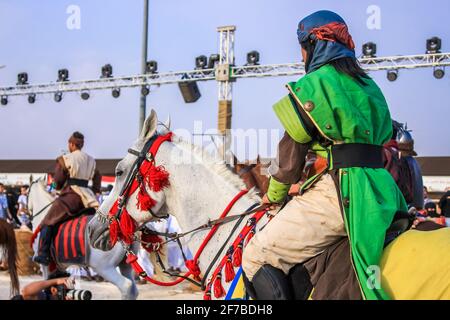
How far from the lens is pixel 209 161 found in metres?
4.50

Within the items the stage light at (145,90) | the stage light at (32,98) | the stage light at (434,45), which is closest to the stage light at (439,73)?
the stage light at (434,45)

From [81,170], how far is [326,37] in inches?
261

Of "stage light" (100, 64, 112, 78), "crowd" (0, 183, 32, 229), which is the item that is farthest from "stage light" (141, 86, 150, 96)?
"crowd" (0, 183, 32, 229)

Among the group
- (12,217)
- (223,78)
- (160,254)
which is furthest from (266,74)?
(160,254)

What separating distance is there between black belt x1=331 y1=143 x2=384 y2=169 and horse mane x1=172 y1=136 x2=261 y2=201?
1.11 metres

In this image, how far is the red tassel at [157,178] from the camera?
14.7ft

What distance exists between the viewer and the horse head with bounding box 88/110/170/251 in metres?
4.53

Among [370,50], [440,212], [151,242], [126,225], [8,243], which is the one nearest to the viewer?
[126,225]

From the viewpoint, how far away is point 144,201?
4.50 m

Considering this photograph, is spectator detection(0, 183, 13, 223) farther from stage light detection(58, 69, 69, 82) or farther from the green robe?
the green robe

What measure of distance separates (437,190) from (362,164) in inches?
723

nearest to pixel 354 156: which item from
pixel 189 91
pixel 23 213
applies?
pixel 23 213

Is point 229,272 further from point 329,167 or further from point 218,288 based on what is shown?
point 329,167
